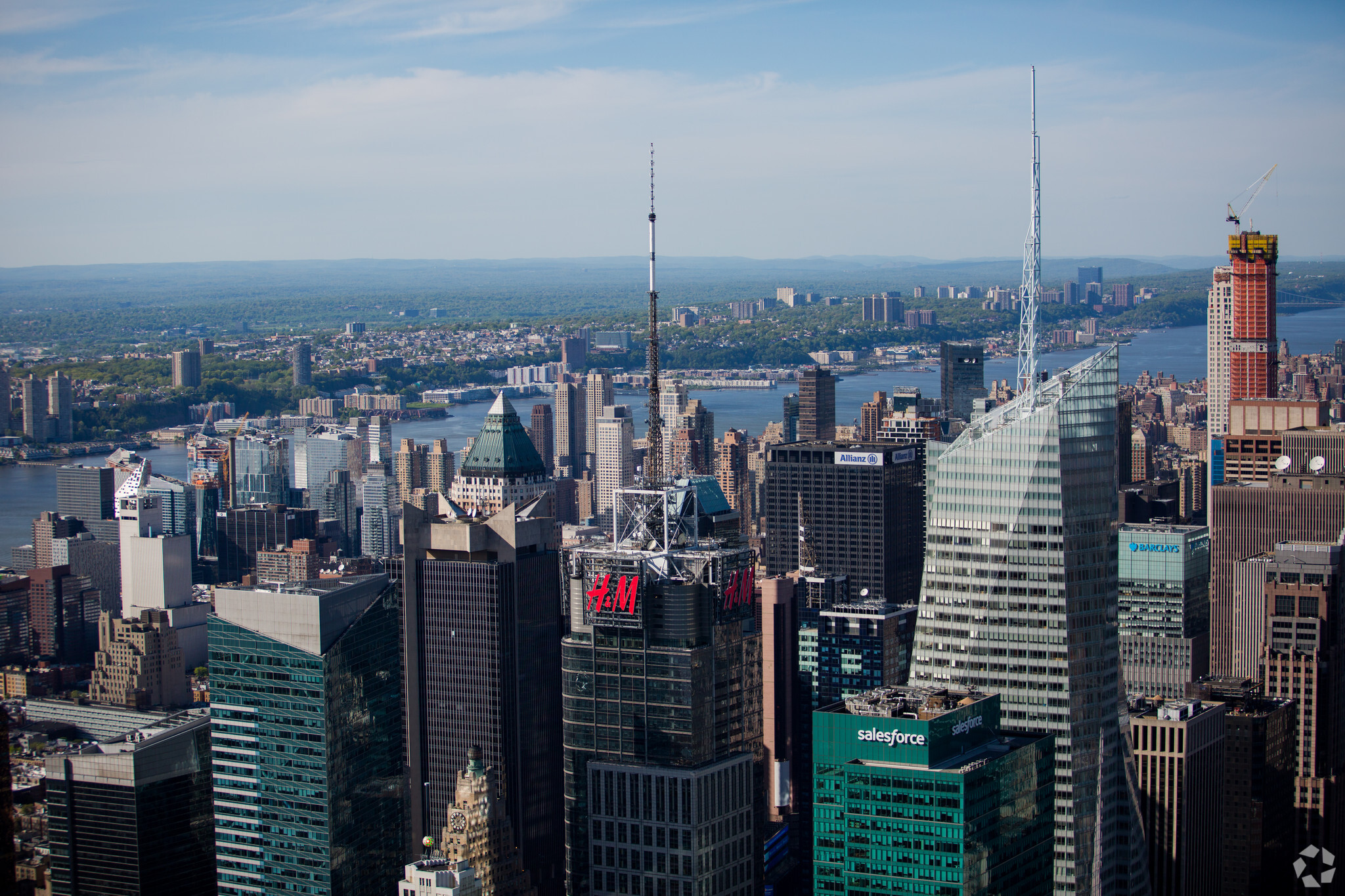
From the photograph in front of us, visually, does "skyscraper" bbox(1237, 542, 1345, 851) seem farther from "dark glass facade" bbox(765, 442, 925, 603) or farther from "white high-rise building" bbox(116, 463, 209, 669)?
"white high-rise building" bbox(116, 463, 209, 669)

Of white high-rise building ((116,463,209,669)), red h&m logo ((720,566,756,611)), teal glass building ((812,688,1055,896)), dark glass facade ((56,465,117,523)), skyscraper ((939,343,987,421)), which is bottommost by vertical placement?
white high-rise building ((116,463,209,669))

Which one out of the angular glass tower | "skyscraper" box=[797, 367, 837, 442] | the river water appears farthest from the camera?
"skyscraper" box=[797, 367, 837, 442]

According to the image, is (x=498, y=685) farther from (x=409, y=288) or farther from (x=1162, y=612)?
(x=409, y=288)

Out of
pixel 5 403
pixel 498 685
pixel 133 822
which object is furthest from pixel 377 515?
pixel 133 822

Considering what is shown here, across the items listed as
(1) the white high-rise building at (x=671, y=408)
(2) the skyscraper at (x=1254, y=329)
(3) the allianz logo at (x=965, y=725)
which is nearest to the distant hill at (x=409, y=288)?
(2) the skyscraper at (x=1254, y=329)

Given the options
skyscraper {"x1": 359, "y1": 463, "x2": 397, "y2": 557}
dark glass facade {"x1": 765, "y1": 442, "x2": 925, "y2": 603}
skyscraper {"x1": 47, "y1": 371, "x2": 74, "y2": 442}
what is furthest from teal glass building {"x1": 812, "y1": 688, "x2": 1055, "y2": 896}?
skyscraper {"x1": 47, "y1": 371, "x2": 74, "y2": 442}

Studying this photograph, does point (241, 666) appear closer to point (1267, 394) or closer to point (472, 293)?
point (1267, 394)

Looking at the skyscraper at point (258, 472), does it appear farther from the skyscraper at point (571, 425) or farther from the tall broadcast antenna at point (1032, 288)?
the tall broadcast antenna at point (1032, 288)
